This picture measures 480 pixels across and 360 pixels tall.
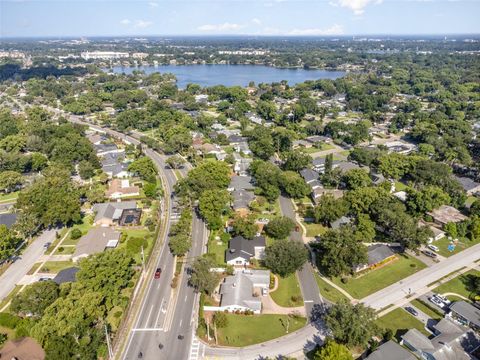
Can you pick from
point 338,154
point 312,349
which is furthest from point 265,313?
point 338,154

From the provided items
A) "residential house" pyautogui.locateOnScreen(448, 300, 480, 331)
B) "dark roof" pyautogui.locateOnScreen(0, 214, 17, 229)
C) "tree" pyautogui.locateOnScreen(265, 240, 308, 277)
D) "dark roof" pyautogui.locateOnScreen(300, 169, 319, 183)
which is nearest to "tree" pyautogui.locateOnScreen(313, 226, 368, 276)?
"tree" pyautogui.locateOnScreen(265, 240, 308, 277)

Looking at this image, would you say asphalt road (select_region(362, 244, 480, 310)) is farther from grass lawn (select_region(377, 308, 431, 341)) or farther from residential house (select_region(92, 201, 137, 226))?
residential house (select_region(92, 201, 137, 226))

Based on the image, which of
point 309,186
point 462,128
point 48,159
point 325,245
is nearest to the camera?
point 325,245

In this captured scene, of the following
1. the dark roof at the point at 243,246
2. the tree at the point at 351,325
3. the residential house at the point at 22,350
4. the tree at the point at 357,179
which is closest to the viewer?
the residential house at the point at 22,350

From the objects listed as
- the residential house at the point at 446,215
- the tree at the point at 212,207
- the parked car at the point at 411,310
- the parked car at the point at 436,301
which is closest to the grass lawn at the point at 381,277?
the parked car at the point at 411,310

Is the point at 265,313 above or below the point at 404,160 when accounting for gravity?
below

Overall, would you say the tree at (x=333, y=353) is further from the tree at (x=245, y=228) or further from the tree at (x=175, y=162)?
the tree at (x=175, y=162)

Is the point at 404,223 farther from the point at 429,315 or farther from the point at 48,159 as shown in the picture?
the point at 48,159
